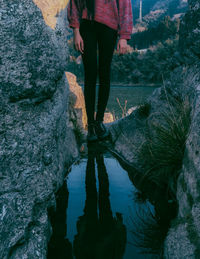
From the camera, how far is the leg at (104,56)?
2.62m

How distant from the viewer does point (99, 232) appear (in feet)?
4.47

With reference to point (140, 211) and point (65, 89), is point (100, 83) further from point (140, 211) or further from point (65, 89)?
point (140, 211)

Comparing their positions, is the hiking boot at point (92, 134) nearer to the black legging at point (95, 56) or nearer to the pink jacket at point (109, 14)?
the black legging at point (95, 56)

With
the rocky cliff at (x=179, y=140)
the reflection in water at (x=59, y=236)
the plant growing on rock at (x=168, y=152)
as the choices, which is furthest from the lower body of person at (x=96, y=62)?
the reflection in water at (x=59, y=236)

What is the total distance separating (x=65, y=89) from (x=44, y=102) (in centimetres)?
42

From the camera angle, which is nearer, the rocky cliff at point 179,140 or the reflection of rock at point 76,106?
the rocky cliff at point 179,140

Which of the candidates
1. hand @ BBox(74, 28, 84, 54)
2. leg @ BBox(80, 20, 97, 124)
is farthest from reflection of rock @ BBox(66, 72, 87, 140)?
hand @ BBox(74, 28, 84, 54)

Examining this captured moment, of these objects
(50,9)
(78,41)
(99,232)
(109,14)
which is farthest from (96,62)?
(99,232)

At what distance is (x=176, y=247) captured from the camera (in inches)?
44.2

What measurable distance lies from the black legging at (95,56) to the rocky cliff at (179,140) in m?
0.46

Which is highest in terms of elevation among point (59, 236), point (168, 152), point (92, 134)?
point (168, 152)

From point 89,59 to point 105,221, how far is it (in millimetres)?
1800

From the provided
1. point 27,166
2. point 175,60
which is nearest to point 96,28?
point 175,60

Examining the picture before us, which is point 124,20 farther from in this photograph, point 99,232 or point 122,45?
point 99,232
